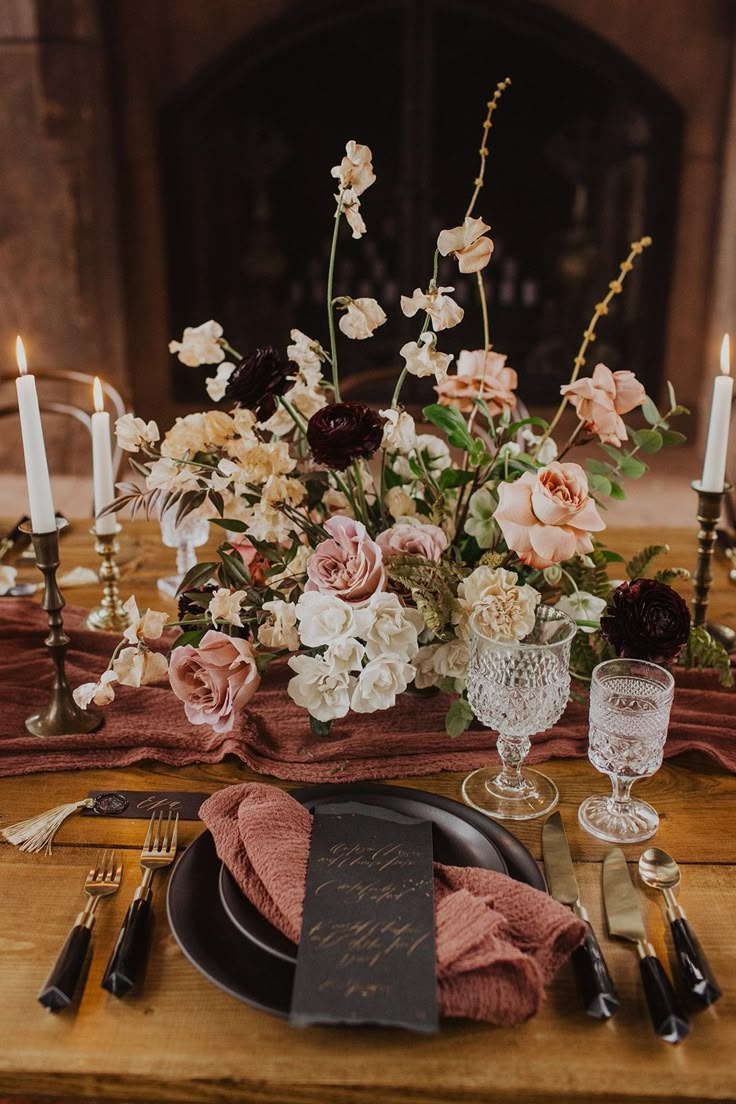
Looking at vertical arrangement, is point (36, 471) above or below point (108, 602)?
above

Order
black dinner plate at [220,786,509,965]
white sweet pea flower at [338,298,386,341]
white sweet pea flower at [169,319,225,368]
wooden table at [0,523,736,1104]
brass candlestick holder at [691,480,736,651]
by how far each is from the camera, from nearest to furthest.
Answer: wooden table at [0,523,736,1104], black dinner plate at [220,786,509,965], white sweet pea flower at [338,298,386,341], white sweet pea flower at [169,319,225,368], brass candlestick holder at [691,480,736,651]

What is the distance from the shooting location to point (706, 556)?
54.3 inches

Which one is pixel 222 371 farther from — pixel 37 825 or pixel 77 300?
pixel 77 300

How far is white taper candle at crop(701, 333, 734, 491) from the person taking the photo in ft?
4.30

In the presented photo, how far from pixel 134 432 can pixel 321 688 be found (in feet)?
1.19

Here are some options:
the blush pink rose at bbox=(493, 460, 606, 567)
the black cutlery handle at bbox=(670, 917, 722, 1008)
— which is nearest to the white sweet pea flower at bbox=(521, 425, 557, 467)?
the blush pink rose at bbox=(493, 460, 606, 567)

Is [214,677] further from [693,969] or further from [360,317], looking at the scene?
[693,969]

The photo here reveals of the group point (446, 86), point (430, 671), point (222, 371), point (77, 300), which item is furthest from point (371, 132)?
point (430, 671)

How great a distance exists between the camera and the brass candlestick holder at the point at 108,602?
4.75ft

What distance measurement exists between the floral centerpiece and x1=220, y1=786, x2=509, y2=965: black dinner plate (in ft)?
0.29

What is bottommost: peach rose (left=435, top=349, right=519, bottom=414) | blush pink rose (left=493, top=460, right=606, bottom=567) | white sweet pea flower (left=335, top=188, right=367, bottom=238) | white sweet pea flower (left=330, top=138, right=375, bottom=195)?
blush pink rose (left=493, top=460, right=606, bottom=567)

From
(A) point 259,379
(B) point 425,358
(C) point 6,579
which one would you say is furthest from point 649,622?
(C) point 6,579

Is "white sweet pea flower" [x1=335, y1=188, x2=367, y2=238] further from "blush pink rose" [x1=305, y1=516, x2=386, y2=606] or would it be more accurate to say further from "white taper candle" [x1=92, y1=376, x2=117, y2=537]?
"white taper candle" [x1=92, y1=376, x2=117, y2=537]

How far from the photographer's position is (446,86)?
12.0ft
